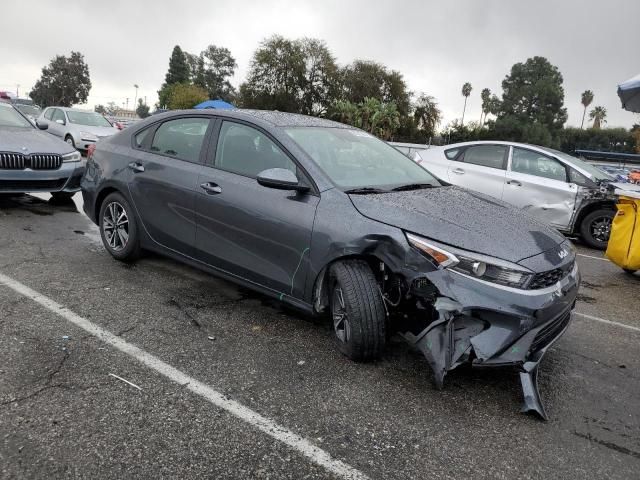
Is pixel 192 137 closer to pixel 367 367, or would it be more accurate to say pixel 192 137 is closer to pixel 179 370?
pixel 179 370

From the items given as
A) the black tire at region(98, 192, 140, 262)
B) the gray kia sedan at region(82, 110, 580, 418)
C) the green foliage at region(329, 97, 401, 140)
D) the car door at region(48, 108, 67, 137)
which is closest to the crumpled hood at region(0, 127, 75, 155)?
the black tire at region(98, 192, 140, 262)

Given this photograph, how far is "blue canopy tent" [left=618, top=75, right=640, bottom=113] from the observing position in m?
8.45

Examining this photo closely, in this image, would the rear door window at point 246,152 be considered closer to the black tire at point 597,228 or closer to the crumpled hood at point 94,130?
the black tire at point 597,228

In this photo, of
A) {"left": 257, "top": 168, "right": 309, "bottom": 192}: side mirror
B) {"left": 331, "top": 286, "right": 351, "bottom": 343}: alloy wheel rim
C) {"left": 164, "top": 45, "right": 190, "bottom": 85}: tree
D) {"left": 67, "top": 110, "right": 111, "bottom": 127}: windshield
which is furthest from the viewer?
{"left": 164, "top": 45, "right": 190, "bottom": 85}: tree

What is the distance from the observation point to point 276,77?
5766 centimetres

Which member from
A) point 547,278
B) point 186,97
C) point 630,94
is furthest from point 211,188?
point 186,97

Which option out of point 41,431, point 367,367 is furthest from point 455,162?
point 41,431

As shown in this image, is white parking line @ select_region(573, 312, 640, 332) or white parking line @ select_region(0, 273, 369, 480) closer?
white parking line @ select_region(0, 273, 369, 480)

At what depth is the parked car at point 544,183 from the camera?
7.85m

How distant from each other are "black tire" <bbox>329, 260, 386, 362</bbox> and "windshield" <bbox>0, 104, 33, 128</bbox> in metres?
6.65

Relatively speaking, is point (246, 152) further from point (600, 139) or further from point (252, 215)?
point (600, 139)

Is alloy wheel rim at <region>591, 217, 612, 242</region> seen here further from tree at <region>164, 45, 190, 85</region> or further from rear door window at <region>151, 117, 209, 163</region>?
tree at <region>164, 45, 190, 85</region>

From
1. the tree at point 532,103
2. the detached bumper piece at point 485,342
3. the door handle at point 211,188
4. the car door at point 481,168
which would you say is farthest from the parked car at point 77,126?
the tree at point 532,103

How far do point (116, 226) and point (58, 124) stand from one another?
13144mm
